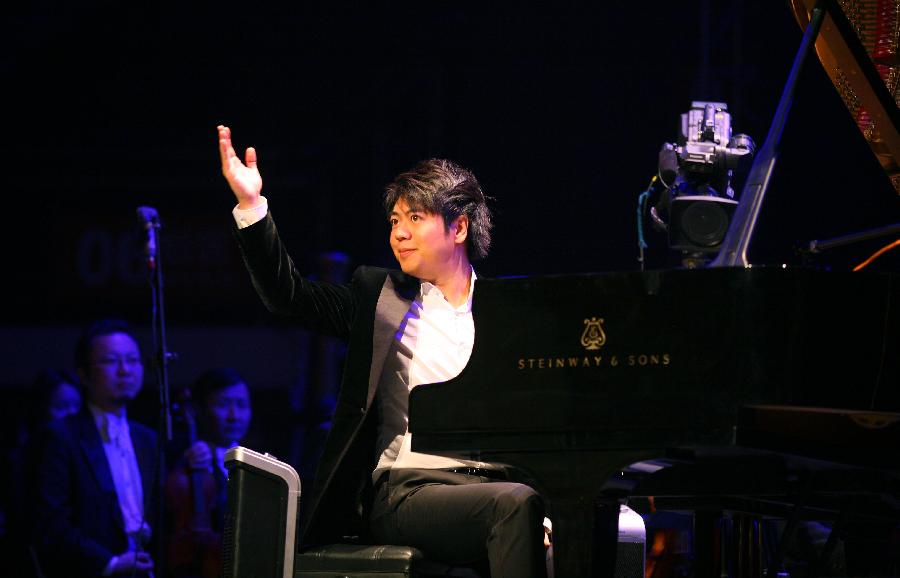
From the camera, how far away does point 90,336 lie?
5941mm

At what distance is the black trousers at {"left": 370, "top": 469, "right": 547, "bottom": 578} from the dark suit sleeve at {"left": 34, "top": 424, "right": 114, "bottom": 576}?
2400 millimetres

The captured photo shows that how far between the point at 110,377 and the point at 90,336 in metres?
0.32

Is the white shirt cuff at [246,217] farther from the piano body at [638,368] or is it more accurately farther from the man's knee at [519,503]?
the man's knee at [519,503]

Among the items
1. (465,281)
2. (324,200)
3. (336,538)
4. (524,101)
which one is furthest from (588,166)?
(336,538)

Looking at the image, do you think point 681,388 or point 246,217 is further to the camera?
point 246,217

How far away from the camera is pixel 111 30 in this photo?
8977 mm

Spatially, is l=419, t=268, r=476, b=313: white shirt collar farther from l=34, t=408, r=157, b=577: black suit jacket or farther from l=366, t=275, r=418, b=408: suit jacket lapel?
l=34, t=408, r=157, b=577: black suit jacket

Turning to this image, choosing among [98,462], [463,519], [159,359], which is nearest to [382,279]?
[463,519]

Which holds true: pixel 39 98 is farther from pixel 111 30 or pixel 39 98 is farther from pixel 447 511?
pixel 447 511

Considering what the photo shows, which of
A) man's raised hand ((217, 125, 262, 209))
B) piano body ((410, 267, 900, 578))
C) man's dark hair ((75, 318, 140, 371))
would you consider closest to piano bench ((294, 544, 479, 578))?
piano body ((410, 267, 900, 578))

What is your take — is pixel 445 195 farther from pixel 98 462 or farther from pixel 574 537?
pixel 98 462

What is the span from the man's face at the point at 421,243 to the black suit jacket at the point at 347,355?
77 mm

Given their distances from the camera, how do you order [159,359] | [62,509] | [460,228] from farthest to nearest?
[62,509] < [159,359] < [460,228]

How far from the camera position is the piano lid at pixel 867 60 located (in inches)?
118
